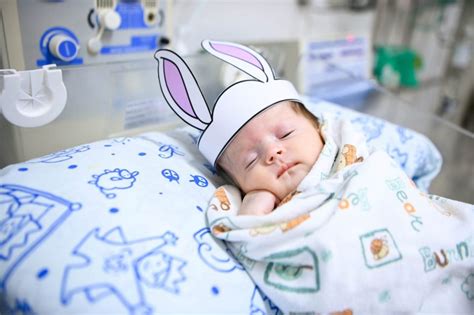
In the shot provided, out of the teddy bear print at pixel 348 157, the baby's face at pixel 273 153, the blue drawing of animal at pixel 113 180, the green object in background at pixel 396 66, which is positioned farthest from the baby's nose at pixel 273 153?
the green object in background at pixel 396 66

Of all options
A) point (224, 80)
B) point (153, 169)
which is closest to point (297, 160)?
point (153, 169)

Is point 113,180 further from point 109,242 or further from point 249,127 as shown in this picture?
point 249,127

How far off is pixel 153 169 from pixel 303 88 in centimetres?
88

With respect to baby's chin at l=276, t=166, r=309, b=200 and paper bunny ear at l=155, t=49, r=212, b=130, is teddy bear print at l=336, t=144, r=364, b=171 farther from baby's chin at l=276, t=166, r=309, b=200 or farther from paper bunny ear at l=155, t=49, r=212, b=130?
paper bunny ear at l=155, t=49, r=212, b=130

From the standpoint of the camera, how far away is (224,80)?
1.05 meters

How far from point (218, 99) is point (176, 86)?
86 mm

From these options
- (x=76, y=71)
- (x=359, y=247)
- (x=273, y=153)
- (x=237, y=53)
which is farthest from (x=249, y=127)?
(x=76, y=71)

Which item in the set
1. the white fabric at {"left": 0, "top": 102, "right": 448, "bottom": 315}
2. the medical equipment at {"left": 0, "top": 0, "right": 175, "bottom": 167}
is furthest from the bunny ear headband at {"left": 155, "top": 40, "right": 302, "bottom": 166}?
the medical equipment at {"left": 0, "top": 0, "right": 175, "bottom": 167}

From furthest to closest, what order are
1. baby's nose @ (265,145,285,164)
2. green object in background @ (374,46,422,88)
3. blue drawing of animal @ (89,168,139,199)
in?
green object in background @ (374,46,422,88) < baby's nose @ (265,145,285,164) < blue drawing of animal @ (89,168,139,199)

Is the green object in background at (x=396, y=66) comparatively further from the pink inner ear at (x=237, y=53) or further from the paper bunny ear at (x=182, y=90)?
the paper bunny ear at (x=182, y=90)

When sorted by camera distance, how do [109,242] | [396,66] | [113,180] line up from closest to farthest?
1. [109,242]
2. [113,180]
3. [396,66]

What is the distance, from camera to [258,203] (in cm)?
68

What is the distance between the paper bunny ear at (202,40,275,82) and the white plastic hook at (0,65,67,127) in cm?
30

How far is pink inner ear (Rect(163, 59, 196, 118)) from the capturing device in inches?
28.4
